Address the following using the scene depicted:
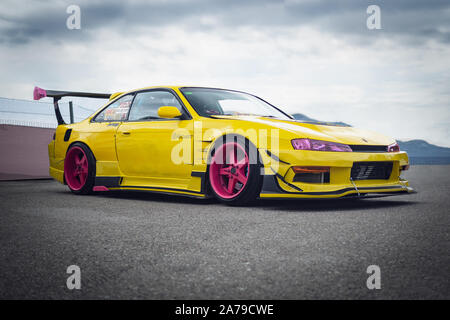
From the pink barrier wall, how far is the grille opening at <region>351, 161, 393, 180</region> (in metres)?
7.82

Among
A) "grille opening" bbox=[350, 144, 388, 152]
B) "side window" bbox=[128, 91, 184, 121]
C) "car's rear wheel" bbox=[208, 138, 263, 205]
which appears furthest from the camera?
"side window" bbox=[128, 91, 184, 121]

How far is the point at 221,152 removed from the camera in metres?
5.56

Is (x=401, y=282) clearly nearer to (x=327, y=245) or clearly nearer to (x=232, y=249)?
(x=327, y=245)

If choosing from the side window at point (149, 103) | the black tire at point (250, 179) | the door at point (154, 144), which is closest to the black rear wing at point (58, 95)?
the side window at point (149, 103)

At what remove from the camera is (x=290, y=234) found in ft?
Result: 12.6

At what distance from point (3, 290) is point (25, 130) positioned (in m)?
9.47

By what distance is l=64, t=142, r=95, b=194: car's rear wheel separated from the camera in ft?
22.8

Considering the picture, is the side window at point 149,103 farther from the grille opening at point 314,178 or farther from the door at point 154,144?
the grille opening at point 314,178

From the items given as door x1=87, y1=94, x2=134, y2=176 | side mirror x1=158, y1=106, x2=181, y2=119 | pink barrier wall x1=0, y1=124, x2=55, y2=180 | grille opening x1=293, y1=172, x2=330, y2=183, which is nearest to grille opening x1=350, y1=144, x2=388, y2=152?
grille opening x1=293, y1=172, x2=330, y2=183

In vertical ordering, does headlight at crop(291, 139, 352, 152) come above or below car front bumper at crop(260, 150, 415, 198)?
above

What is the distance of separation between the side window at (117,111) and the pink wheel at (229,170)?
72.4 inches

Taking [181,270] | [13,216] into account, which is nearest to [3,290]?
[181,270]

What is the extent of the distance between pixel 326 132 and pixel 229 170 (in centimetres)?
106

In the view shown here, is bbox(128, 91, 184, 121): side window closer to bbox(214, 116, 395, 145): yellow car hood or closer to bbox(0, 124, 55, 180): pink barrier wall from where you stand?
bbox(214, 116, 395, 145): yellow car hood
